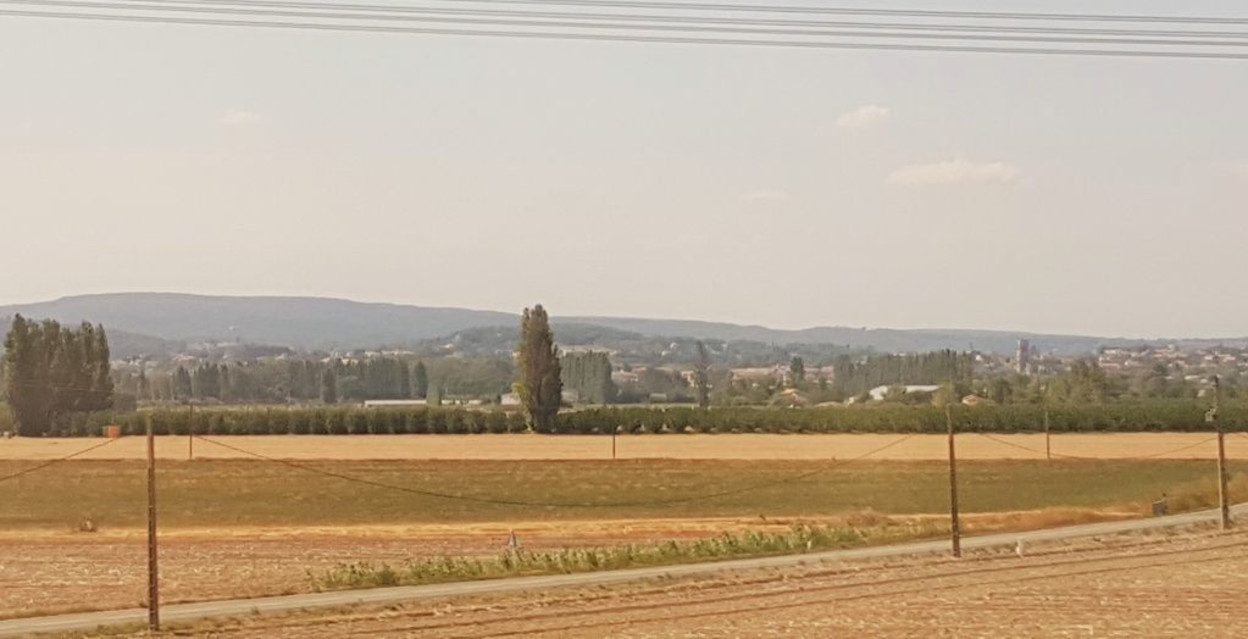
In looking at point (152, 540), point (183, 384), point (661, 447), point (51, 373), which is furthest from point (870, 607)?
point (183, 384)

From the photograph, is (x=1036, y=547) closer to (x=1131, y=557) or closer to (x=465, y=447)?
(x=1131, y=557)

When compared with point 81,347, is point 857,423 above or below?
below

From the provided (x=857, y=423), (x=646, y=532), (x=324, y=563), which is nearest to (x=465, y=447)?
(x=857, y=423)

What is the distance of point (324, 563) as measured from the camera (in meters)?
53.6

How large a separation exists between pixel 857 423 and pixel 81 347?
3088 inches

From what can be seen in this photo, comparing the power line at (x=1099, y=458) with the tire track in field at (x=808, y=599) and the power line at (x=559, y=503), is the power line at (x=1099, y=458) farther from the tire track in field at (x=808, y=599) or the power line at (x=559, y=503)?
the tire track in field at (x=808, y=599)

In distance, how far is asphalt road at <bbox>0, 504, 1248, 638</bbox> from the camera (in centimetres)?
3944

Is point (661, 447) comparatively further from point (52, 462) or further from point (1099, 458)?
point (52, 462)

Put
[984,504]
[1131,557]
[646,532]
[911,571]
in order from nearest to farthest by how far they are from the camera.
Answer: [911,571] → [1131,557] → [646,532] → [984,504]

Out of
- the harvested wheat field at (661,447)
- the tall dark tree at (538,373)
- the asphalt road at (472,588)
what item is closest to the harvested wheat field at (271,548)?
the asphalt road at (472,588)

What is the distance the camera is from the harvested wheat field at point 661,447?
110250 mm

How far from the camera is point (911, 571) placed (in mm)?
49312

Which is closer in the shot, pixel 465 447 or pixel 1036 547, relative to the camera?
pixel 1036 547

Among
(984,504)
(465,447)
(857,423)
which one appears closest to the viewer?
(984,504)
